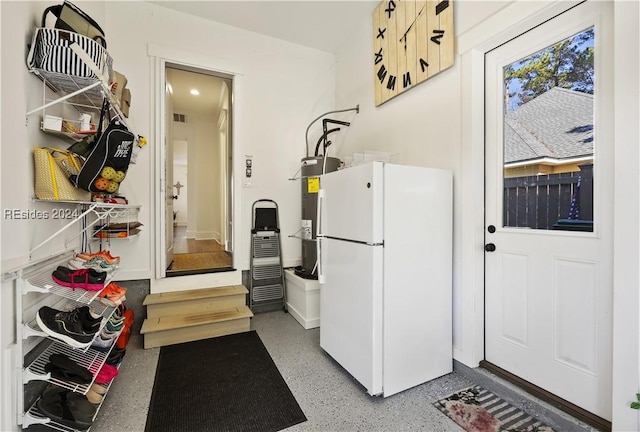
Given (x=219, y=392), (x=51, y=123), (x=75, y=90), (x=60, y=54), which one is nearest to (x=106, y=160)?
(x=51, y=123)

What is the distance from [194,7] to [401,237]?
3.26m

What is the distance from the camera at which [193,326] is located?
262 cm

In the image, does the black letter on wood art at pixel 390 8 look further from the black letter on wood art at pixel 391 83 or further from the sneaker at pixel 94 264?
the sneaker at pixel 94 264

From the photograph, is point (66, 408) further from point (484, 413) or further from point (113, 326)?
point (484, 413)

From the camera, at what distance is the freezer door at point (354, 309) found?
1.78 meters

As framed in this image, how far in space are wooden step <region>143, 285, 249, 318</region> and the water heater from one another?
759mm

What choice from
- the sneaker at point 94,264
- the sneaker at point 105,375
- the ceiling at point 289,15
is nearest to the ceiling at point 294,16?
the ceiling at point 289,15

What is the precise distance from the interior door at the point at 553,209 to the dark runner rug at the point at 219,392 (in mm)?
1512

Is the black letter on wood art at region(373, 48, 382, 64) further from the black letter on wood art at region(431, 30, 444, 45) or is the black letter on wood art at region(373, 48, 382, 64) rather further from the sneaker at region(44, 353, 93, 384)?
the sneaker at region(44, 353, 93, 384)

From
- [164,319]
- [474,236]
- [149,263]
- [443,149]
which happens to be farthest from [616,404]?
[149,263]

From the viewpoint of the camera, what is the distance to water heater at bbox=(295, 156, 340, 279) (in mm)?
3219

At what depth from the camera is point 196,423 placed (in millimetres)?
1593

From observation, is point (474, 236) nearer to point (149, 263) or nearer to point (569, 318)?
point (569, 318)

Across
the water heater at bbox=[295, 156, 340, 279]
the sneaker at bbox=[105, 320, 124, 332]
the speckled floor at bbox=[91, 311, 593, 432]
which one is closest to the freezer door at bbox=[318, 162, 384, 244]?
the water heater at bbox=[295, 156, 340, 279]
